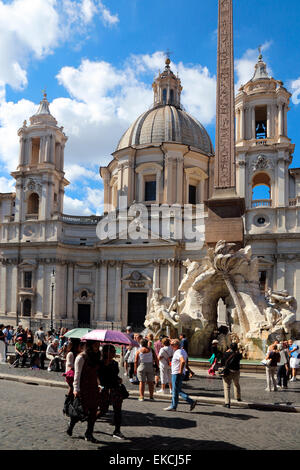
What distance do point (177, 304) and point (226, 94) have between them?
895cm

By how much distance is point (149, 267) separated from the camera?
127ft

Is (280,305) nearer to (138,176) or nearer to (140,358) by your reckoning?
(140,358)

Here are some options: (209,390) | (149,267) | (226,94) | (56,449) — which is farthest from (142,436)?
(149,267)

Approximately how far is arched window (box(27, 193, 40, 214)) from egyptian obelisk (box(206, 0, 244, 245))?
26.7 meters

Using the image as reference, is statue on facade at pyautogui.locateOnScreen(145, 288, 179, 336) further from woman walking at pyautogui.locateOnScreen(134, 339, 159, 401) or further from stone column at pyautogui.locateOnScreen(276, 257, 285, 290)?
stone column at pyautogui.locateOnScreen(276, 257, 285, 290)

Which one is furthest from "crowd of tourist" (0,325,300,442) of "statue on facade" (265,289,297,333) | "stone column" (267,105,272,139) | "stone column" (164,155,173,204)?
"stone column" (164,155,173,204)

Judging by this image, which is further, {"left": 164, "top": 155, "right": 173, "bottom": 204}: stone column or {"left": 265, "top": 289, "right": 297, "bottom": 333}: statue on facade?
{"left": 164, "top": 155, "right": 173, "bottom": 204}: stone column

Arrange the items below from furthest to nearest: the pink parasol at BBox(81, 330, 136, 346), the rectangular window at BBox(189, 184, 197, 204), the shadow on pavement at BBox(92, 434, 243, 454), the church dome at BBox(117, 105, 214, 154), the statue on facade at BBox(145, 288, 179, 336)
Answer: the rectangular window at BBox(189, 184, 197, 204)
the church dome at BBox(117, 105, 214, 154)
the statue on facade at BBox(145, 288, 179, 336)
the pink parasol at BBox(81, 330, 136, 346)
the shadow on pavement at BBox(92, 434, 243, 454)

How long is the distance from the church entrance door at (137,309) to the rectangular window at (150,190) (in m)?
9.07

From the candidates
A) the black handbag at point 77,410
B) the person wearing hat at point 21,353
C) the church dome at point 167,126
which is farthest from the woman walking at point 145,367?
the church dome at point 167,126

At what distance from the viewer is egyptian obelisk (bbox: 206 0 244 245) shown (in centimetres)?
1839

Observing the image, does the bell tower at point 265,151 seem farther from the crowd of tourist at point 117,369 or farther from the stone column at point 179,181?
the crowd of tourist at point 117,369

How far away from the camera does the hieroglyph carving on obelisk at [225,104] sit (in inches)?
760

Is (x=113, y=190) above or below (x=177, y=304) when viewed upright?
above
